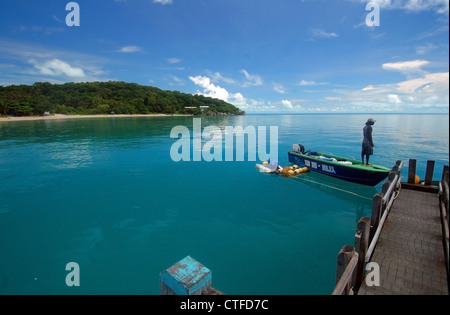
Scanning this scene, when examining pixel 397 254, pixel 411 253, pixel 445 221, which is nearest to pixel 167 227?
pixel 397 254

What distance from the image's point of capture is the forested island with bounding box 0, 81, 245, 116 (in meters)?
75.5

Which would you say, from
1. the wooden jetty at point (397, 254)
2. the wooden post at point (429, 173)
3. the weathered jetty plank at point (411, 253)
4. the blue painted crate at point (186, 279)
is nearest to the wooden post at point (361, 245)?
the wooden jetty at point (397, 254)

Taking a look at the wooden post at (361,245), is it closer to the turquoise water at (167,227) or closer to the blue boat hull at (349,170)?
the turquoise water at (167,227)

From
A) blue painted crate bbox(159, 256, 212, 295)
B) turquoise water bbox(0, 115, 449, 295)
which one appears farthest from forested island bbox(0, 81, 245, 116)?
blue painted crate bbox(159, 256, 212, 295)

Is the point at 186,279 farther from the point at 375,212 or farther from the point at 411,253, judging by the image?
the point at 411,253

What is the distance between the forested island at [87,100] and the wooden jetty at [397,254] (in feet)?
321

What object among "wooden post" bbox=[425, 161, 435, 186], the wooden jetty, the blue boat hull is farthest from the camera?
the blue boat hull

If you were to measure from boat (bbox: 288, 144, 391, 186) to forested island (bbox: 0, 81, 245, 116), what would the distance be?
92.5 meters

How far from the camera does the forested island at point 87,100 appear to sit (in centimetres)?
7550

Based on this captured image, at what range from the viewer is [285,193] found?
12.9 meters

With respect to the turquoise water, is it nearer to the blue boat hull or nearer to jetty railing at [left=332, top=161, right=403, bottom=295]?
the blue boat hull

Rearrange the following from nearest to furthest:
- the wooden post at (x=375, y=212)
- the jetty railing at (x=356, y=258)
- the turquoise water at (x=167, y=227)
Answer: the jetty railing at (x=356, y=258) < the wooden post at (x=375, y=212) < the turquoise water at (x=167, y=227)

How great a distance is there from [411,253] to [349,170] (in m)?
8.77
